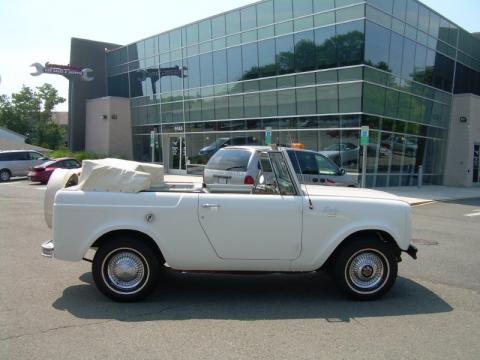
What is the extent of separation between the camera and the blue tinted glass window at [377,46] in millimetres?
22328

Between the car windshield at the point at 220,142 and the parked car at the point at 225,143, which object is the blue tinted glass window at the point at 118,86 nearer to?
the parked car at the point at 225,143

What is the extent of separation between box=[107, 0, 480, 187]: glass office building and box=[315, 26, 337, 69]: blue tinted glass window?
0.05 m

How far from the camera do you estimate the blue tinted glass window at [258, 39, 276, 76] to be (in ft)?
86.6

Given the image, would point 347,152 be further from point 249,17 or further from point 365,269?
point 365,269

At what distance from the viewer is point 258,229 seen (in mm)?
5262

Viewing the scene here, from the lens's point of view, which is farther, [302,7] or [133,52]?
[133,52]

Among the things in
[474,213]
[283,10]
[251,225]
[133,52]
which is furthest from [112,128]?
[251,225]

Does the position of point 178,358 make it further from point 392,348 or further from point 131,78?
point 131,78

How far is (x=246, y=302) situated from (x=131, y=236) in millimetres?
1496

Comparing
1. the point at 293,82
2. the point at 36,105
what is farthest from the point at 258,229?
the point at 36,105

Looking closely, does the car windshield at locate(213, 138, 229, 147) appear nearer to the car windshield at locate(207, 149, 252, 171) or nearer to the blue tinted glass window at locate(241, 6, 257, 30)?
the blue tinted glass window at locate(241, 6, 257, 30)

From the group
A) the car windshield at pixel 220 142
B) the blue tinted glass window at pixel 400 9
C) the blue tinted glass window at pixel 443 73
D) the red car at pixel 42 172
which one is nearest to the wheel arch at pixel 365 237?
the red car at pixel 42 172

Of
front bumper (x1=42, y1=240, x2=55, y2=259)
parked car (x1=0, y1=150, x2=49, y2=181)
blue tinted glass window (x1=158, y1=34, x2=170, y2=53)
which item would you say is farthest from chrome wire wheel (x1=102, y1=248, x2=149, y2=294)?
blue tinted glass window (x1=158, y1=34, x2=170, y2=53)

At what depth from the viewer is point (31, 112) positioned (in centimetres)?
6800
